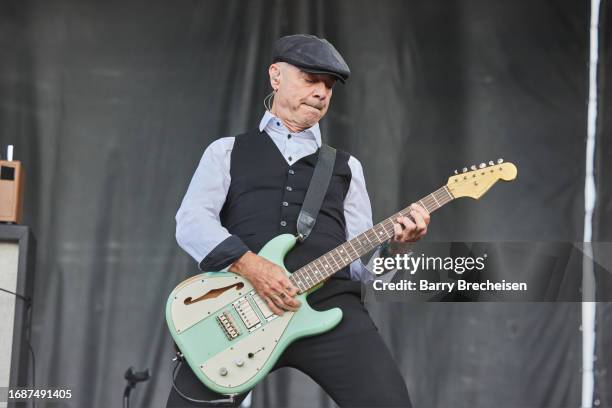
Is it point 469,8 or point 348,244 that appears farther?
point 469,8

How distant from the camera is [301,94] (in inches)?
150

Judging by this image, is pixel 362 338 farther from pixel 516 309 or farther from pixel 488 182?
pixel 516 309

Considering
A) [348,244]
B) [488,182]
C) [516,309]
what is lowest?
[516,309]

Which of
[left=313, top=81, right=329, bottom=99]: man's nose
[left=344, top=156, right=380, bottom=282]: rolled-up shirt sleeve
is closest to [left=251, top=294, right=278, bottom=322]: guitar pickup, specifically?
[left=344, top=156, right=380, bottom=282]: rolled-up shirt sleeve

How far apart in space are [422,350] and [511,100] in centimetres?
141

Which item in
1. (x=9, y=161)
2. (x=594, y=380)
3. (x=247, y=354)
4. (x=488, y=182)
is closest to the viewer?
(x=247, y=354)

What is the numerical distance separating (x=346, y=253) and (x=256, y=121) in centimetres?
186

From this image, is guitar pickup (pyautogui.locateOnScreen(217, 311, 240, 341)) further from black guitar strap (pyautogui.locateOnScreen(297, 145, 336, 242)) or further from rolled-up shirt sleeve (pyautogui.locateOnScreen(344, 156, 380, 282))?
rolled-up shirt sleeve (pyautogui.locateOnScreen(344, 156, 380, 282))

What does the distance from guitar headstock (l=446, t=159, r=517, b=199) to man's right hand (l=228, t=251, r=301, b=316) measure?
29.6 inches

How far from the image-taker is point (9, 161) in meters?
4.71

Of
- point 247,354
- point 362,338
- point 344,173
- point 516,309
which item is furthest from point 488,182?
point 516,309

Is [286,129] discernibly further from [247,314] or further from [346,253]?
[247,314]

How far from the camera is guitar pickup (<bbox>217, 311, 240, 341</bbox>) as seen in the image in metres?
3.50

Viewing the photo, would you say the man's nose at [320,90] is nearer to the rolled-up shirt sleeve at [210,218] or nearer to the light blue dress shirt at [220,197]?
the light blue dress shirt at [220,197]
